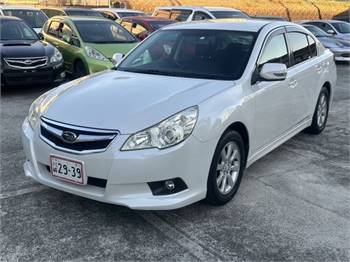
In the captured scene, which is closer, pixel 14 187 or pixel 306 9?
pixel 14 187

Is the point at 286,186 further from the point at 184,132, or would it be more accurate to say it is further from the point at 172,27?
the point at 172,27

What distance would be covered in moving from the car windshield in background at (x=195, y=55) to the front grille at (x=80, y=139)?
49.1 inches

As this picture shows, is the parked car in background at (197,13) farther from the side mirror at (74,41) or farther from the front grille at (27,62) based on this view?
the front grille at (27,62)

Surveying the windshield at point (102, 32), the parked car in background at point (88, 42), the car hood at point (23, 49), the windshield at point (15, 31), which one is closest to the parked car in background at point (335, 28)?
the windshield at point (102, 32)

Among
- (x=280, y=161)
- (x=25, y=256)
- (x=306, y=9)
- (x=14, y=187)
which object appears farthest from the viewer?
(x=306, y=9)

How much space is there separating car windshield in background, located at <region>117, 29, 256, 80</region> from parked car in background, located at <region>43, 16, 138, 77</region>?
376 cm

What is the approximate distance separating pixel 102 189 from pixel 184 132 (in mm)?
735

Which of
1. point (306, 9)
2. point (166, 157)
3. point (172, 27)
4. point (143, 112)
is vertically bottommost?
point (306, 9)

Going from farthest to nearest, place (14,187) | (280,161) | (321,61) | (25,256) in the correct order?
(321,61) < (280,161) < (14,187) < (25,256)

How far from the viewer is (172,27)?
500 centimetres

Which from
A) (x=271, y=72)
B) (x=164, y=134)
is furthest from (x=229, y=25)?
(x=164, y=134)

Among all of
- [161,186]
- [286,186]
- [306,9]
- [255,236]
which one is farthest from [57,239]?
[306,9]

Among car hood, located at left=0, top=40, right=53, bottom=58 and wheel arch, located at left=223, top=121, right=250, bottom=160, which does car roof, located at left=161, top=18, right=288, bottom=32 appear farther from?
car hood, located at left=0, top=40, right=53, bottom=58

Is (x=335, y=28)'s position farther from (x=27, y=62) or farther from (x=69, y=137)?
(x=69, y=137)
